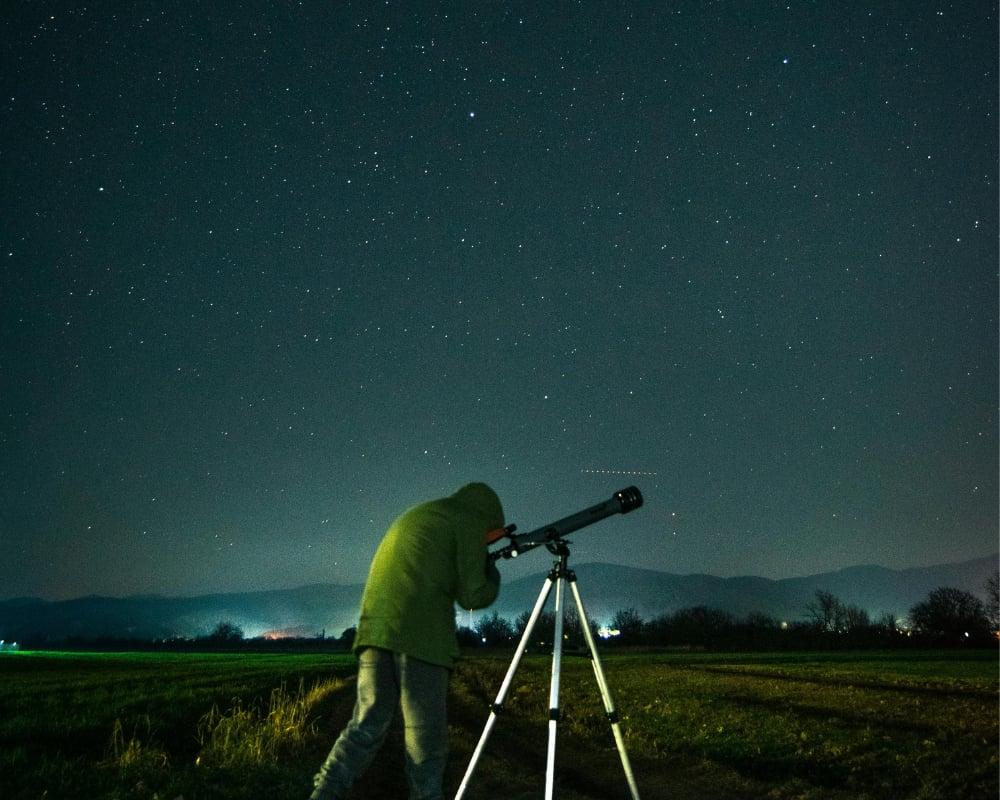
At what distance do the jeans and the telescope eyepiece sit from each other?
1.62 m

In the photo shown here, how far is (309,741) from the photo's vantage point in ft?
33.2

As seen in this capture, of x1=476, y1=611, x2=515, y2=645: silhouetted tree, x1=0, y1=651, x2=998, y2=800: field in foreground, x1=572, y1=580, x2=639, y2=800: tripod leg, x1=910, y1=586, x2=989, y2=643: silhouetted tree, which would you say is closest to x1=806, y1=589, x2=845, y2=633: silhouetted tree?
x1=910, y1=586, x2=989, y2=643: silhouetted tree

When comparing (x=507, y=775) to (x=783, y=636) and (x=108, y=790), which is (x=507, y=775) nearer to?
(x=108, y=790)

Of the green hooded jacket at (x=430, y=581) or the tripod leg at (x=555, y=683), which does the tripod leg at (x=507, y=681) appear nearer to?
the tripod leg at (x=555, y=683)

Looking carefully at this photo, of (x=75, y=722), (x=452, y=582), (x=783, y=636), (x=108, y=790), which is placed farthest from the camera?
(x=783, y=636)

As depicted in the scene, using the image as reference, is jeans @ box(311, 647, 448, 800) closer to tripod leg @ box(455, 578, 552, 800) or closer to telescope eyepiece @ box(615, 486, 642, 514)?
tripod leg @ box(455, 578, 552, 800)

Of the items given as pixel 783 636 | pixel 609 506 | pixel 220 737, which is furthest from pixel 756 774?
pixel 783 636

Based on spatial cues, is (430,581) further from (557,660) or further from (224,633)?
(224,633)

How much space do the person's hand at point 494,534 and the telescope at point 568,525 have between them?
85 mm

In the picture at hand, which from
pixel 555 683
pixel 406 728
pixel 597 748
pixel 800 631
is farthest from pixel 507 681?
pixel 800 631

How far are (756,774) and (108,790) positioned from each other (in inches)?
251

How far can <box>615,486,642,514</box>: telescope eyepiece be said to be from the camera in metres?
5.45

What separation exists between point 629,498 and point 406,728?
208 centimetres

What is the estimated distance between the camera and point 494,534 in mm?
5258
